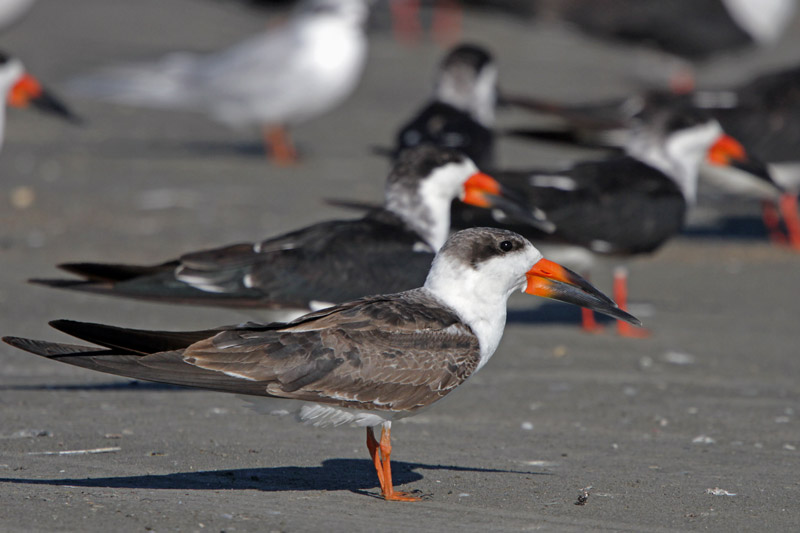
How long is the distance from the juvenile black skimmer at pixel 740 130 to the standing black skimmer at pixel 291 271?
2.57 metres

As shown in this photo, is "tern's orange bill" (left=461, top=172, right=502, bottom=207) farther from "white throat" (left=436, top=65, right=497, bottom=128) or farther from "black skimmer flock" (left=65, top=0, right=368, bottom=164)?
"black skimmer flock" (left=65, top=0, right=368, bottom=164)

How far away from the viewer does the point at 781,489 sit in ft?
12.7

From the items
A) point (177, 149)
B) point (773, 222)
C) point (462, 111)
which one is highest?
point (462, 111)

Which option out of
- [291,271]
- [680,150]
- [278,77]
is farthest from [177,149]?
[291,271]

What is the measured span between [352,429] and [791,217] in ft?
15.9

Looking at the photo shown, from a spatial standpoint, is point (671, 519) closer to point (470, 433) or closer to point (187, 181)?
point (470, 433)

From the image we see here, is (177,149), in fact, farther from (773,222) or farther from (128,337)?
(128,337)

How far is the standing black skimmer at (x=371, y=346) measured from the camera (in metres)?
3.48

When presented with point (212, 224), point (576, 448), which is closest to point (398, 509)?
point (576, 448)

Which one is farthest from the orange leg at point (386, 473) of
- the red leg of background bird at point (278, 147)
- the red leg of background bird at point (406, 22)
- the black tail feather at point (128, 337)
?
the red leg of background bird at point (406, 22)

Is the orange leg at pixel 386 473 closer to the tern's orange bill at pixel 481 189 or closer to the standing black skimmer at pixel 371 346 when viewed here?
the standing black skimmer at pixel 371 346

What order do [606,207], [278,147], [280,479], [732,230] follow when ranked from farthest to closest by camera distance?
[278,147] → [732,230] → [606,207] → [280,479]

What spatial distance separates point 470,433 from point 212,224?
394cm

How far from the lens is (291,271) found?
5.17 meters
